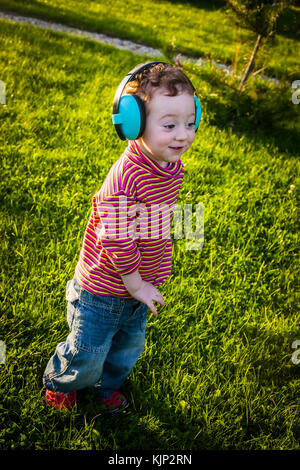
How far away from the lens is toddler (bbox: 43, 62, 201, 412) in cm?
153

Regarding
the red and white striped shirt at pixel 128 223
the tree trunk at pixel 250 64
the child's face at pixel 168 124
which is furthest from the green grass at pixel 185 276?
the child's face at pixel 168 124

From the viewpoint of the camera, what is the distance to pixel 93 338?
1.88 m

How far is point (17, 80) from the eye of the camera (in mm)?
5574

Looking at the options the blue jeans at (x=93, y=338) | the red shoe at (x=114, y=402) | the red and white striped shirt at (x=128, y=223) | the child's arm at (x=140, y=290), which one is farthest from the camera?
the red shoe at (x=114, y=402)

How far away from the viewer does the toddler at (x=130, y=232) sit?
1530 mm

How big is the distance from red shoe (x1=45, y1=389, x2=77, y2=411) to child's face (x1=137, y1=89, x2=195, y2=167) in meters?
1.53

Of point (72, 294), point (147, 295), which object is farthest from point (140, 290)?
point (72, 294)

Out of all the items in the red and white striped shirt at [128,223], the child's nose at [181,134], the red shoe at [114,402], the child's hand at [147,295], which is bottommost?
the red shoe at [114,402]

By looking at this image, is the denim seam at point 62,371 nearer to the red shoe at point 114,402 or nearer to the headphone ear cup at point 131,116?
the red shoe at point 114,402

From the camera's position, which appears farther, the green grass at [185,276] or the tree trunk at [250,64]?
the tree trunk at [250,64]

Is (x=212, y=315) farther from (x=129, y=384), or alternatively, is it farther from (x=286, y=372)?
(x=129, y=384)

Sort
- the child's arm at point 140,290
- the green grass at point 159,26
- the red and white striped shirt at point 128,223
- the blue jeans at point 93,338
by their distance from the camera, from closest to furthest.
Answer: the red and white striped shirt at point 128,223 → the child's arm at point 140,290 → the blue jeans at point 93,338 → the green grass at point 159,26

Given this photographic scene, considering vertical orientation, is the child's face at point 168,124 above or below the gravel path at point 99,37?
below

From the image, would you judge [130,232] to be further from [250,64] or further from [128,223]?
[250,64]
